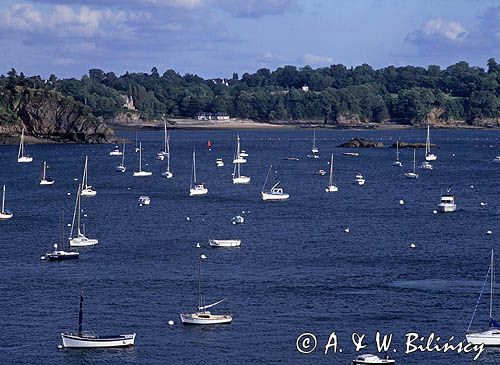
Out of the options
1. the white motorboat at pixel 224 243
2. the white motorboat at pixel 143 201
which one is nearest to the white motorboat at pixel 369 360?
the white motorboat at pixel 224 243

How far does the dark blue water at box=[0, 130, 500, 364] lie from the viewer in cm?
7400

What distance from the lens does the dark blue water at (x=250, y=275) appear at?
7400 cm

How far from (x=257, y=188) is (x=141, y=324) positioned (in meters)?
88.3

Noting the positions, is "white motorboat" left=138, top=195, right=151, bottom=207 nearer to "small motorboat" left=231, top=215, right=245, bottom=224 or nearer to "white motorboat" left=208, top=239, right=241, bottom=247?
"small motorboat" left=231, top=215, right=245, bottom=224

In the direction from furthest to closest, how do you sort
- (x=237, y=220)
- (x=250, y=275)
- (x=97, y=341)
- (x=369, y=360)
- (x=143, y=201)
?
(x=143, y=201), (x=237, y=220), (x=250, y=275), (x=97, y=341), (x=369, y=360)

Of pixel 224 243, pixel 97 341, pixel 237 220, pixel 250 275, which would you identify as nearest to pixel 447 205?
pixel 237 220

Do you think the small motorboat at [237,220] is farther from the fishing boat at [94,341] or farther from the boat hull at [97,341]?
the boat hull at [97,341]

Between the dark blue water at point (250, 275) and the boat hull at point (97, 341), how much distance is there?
0.69 metres

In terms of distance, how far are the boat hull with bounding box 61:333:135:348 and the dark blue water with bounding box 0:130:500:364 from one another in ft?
2.27

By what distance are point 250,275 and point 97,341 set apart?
76.0 feet

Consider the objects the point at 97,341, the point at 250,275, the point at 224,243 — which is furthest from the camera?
the point at 224,243

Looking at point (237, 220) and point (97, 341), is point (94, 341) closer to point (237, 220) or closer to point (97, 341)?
point (97, 341)

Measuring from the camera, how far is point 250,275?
93750 mm

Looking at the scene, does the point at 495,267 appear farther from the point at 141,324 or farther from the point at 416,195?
the point at 416,195
